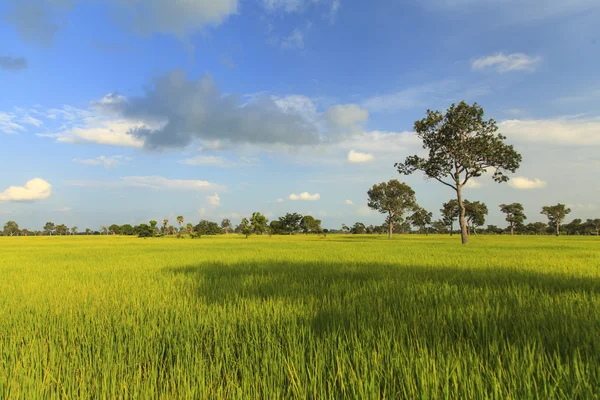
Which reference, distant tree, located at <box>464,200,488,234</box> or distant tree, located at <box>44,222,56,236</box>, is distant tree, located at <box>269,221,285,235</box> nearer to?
distant tree, located at <box>464,200,488,234</box>

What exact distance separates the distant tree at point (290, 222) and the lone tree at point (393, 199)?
123ft

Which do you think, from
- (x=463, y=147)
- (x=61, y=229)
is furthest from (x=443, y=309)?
A: (x=61, y=229)

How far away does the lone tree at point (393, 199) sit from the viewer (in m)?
65.8

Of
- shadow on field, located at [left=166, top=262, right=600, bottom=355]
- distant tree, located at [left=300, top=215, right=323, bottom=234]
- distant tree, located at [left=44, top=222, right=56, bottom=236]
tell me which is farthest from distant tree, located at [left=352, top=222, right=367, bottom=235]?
distant tree, located at [left=44, top=222, right=56, bottom=236]

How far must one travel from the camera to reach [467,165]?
30.0 m

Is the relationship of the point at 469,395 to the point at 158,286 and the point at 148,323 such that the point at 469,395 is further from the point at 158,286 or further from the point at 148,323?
the point at 158,286

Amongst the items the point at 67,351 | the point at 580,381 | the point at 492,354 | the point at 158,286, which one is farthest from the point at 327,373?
the point at 158,286

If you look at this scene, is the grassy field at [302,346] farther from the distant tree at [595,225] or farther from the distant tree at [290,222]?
the distant tree at [595,225]

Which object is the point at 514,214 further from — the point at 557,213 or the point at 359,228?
the point at 359,228

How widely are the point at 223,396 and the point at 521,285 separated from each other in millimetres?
6502

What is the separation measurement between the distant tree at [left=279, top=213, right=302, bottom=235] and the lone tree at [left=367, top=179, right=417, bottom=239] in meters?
37.5

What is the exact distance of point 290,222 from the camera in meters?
100

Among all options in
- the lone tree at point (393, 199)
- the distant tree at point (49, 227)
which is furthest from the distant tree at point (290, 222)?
the distant tree at point (49, 227)

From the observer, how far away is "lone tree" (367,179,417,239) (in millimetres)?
65812
